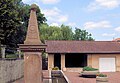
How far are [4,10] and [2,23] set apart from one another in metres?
1.22

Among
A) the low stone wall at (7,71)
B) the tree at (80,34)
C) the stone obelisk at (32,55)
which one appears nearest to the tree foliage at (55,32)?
the tree at (80,34)

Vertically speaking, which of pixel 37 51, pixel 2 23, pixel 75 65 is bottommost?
pixel 75 65

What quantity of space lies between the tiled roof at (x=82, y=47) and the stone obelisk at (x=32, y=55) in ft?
70.2

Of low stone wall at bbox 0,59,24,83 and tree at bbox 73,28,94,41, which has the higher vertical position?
tree at bbox 73,28,94,41

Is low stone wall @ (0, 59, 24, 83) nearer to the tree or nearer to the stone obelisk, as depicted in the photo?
the stone obelisk

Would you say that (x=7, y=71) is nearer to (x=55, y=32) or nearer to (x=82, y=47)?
(x=82, y=47)

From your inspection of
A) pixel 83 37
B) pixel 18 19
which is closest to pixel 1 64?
pixel 18 19

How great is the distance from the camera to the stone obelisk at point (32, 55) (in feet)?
23.9

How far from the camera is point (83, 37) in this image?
63.2 m

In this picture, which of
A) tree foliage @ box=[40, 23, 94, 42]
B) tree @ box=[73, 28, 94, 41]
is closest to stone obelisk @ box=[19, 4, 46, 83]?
tree foliage @ box=[40, 23, 94, 42]

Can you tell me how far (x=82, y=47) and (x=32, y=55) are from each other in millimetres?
24281

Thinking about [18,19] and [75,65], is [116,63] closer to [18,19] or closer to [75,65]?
[75,65]

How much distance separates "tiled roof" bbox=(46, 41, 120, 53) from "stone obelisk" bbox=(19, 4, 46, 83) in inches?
842

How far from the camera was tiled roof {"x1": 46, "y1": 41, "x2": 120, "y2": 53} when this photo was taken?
2982cm
